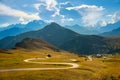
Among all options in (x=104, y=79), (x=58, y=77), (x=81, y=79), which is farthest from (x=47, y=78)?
(x=104, y=79)

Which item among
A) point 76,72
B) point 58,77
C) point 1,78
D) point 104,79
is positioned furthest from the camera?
point 76,72

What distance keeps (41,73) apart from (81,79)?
1197 cm

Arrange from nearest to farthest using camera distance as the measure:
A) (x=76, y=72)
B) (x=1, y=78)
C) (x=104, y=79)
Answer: (x=104, y=79), (x=1, y=78), (x=76, y=72)

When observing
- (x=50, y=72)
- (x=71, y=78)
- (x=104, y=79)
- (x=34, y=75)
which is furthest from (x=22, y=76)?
(x=104, y=79)

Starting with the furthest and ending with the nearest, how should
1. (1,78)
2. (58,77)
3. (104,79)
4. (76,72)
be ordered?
(76,72), (58,77), (1,78), (104,79)

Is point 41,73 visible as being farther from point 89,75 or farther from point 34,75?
point 89,75

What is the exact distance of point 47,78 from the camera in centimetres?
6750

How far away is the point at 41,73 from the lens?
7144cm

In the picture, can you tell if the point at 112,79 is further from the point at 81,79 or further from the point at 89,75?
the point at 89,75

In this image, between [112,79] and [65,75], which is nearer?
[112,79]

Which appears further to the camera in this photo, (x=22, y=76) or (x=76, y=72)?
(x=76, y=72)

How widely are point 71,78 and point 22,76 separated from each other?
14491mm

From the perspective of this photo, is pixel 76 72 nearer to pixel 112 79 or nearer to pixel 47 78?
pixel 47 78

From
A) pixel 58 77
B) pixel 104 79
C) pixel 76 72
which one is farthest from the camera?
pixel 76 72
